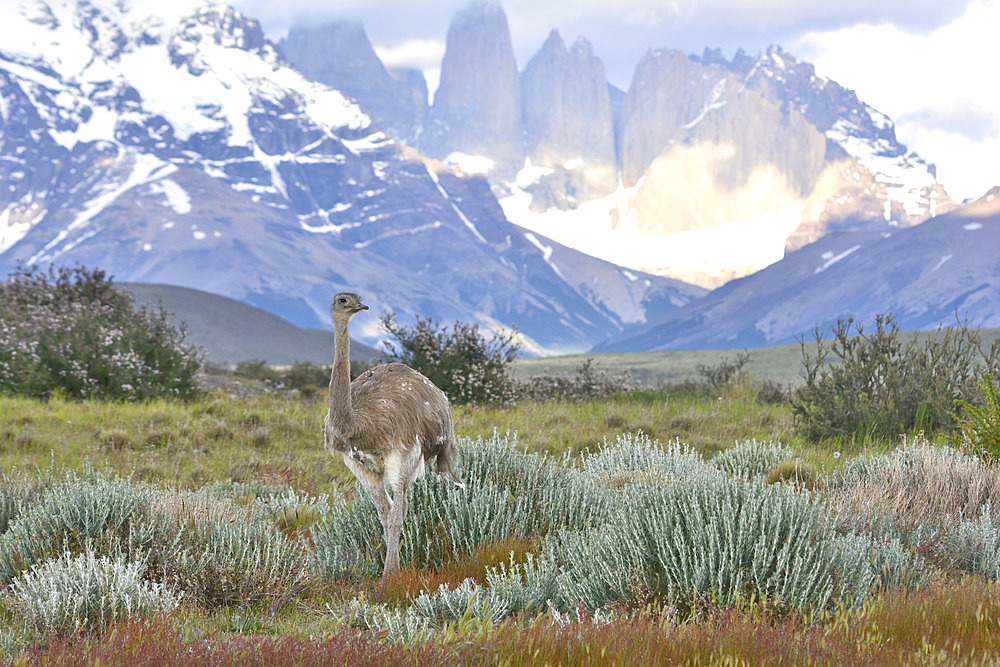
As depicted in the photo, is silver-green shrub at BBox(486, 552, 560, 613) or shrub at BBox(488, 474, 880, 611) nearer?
shrub at BBox(488, 474, 880, 611)

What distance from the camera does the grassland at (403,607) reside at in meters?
3.42

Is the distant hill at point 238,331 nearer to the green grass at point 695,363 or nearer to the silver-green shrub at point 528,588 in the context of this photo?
the green grass at point 695,363

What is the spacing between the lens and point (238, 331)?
98.6 meters

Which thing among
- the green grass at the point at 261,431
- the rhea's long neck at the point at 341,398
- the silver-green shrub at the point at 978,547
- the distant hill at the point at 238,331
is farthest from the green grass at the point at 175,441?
the distant hill at the point at 238,331

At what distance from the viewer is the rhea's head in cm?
568

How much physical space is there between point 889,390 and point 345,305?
8.26 metres

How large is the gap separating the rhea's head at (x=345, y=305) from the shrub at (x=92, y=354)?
8.40 meters

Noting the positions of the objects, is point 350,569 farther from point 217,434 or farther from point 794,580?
point 217,434

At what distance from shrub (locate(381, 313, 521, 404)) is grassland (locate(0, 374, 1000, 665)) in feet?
11.5

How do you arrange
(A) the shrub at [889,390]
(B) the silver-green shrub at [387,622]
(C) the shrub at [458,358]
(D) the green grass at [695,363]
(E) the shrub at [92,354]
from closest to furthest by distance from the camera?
(B) the silver-green shrub at [387,622] → (A) the shrub at [889,390] → (E) the shrub at [92,354] → (C) the shrub at [458,358] → (D) the green grass at [695,363]

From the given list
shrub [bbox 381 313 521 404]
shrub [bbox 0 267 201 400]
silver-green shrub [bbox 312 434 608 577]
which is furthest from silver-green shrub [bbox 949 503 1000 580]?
shrub [bbox 0 267 201 400]

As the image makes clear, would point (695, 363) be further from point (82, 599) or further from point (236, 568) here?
point (82, 599)

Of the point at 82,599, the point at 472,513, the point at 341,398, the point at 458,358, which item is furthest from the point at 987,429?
the point at 458,358

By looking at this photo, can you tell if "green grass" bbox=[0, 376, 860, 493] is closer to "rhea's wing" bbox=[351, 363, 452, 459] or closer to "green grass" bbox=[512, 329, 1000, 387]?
"rhea's wing" bbox=[351, 363, 452, 459]
